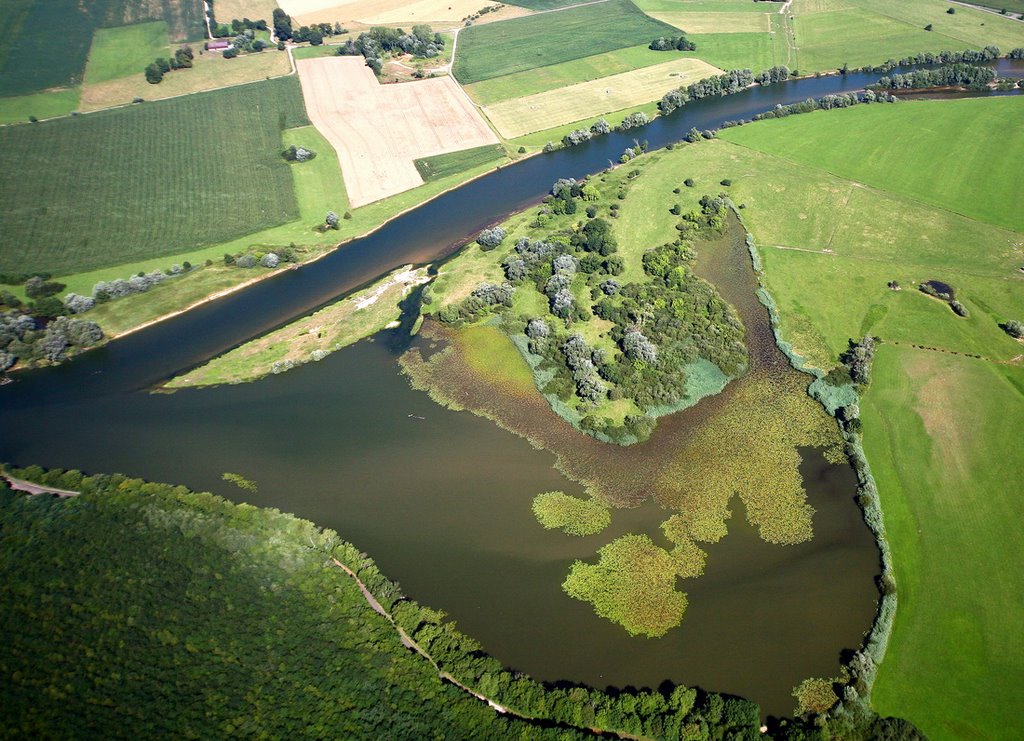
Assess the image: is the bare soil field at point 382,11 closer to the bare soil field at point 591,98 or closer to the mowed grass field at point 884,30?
the bare soil field at point 591,98

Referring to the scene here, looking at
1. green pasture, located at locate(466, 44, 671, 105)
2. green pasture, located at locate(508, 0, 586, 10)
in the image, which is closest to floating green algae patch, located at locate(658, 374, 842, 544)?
green pasture, located at locate(466, 44, 671, 105)

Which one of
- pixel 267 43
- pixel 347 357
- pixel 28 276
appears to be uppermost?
pixel 267 43

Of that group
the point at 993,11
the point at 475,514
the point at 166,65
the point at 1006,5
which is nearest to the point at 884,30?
the point at 993,11

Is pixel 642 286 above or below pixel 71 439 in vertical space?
above

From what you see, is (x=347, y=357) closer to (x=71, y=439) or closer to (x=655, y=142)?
(x=71, y=439)

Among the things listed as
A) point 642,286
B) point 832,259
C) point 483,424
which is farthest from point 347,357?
point 832,259

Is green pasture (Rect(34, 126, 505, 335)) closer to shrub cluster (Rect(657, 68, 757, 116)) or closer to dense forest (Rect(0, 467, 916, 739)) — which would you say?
dense forest (Rect(0, 467, 916, 739))

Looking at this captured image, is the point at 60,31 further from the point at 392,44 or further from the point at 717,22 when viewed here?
the point at 717,22

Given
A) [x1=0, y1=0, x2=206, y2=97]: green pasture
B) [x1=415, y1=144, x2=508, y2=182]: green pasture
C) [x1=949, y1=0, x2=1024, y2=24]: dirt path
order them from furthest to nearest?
1. [x1=949, y1=0, x2=1024, y2=24]: dirt path
2. [x1=0, y1=0, x2=206, y2=97]: green pasture
3. [x1=415, y1=144, x2=508, y2=182]: green pasture
